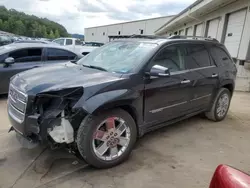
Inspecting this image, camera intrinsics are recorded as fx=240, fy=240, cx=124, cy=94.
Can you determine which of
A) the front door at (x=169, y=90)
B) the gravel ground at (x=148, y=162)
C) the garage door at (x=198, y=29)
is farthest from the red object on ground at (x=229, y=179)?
the garage door at (x=198, y=29)

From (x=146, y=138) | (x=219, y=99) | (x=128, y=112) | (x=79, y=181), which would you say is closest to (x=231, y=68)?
(x=219, y=99)

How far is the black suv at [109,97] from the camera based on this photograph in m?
2.89

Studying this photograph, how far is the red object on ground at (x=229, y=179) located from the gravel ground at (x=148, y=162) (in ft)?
5.06

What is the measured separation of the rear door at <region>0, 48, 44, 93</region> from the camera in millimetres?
6066

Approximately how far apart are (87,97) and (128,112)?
29.0 inches

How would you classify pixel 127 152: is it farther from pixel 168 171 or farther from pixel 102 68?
pixel 102 68

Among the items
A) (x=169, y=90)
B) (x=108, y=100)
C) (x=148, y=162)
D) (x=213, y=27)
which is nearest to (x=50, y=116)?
(x=108, y=100)

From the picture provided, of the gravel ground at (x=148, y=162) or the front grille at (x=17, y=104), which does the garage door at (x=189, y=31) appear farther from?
the front grille at (x=17, y=104)

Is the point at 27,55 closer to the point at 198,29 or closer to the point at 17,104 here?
the point at 17,104

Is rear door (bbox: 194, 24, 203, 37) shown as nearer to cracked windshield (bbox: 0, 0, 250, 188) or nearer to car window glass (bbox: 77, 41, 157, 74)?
cracked windshield (bbox: 0, 0, 250, 188)

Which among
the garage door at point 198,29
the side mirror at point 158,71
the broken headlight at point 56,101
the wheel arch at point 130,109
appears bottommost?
the wheel arch at point 130,109

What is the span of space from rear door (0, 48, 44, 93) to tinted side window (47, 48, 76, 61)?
9.6 inches

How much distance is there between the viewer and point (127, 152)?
3.36 meters

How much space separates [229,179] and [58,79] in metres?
2.36
